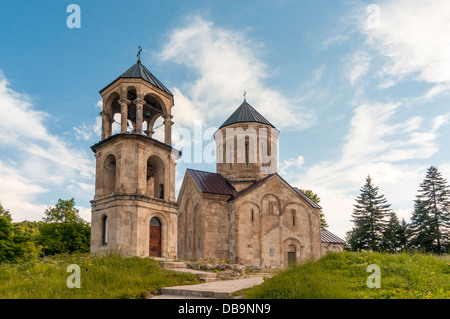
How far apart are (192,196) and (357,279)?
1809cm

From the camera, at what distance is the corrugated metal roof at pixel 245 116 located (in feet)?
94.4

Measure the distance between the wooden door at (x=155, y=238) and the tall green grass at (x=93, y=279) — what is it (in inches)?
171

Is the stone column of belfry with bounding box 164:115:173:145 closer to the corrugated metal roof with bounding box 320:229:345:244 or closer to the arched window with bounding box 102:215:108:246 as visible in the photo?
the arched window with bounding box 102:215:108:246

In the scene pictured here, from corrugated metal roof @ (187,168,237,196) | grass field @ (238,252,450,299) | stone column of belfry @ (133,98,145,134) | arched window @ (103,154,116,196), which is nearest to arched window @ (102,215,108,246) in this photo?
arched window @ (103,154,116,196)

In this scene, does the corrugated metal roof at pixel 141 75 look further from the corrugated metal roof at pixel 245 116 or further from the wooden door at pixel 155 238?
the corrugated metal roof at pixel 245 116

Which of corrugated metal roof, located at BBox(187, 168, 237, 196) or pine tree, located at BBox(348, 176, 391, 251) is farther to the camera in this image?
pine tree, located at BBox(348, 176, 391, 251)

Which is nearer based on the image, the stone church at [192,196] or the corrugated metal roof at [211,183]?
the stone church at [192,196]

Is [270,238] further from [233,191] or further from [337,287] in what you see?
[337,287]

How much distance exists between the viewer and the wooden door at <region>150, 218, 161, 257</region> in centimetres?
1757

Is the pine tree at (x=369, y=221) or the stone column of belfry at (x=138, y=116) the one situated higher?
the stone column of belfry at (x=138, y=116)

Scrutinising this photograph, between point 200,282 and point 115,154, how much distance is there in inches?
341

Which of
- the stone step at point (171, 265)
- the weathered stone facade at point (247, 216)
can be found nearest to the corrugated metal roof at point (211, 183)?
the weathered stone facade at point (247, 216)
